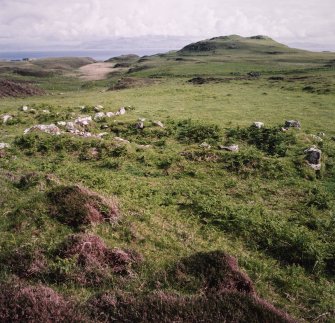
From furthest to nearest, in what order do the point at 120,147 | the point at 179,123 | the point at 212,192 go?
the point at 179,123, the point at 120,147, the point at 212,192

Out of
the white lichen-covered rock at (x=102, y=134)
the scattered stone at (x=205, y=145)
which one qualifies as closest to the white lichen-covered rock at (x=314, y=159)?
the scattered stone at (x=205, y=145)

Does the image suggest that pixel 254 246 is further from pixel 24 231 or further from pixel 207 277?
pixel 24 231

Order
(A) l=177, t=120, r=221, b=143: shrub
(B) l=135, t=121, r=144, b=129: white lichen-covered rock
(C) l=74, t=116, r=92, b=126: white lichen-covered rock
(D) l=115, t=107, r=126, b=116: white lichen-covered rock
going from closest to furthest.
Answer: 1. (A) l=177, t=120, r=221, b=143: shrub
2. (B) l=135, t=121, r=144, b=129: white lichen-covered rock
3. (C) l=74, t=116, r=92, b=126: white lichen-covered rock
4. (D) l=115, t=107, r=126, b=116: white lichen-covered rock

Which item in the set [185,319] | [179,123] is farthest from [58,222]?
[179,123]

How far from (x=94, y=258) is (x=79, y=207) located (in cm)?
300

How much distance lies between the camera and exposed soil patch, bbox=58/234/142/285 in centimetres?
941

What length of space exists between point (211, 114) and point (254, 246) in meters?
24.1

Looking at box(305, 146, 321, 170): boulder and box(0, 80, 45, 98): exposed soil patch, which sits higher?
box(0, 80, 45, 98): exposed soil patch

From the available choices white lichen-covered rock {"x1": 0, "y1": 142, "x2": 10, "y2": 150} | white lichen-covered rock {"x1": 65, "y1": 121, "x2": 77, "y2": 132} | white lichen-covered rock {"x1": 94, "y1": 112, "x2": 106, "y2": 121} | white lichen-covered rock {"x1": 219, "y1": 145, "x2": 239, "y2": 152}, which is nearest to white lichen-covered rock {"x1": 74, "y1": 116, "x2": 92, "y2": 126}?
white lichen-covered rock {"x1": 65, "y1": 121, "x2": 77, "y2": 132}

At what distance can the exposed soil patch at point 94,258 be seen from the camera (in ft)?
30.9

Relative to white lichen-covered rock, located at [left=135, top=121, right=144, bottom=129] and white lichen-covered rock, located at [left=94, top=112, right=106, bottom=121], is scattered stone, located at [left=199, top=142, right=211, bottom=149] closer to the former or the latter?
white lichen-covered rock, located at [left=135, top=121, right=144, bottom=129]

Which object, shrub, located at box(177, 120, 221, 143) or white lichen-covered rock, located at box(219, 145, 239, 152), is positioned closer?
white lichen-covered rock, located at box(219, 145, 239, 152)

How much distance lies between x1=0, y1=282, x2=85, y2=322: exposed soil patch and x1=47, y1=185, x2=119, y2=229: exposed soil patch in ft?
13.1

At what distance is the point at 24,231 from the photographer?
38.4 ft
